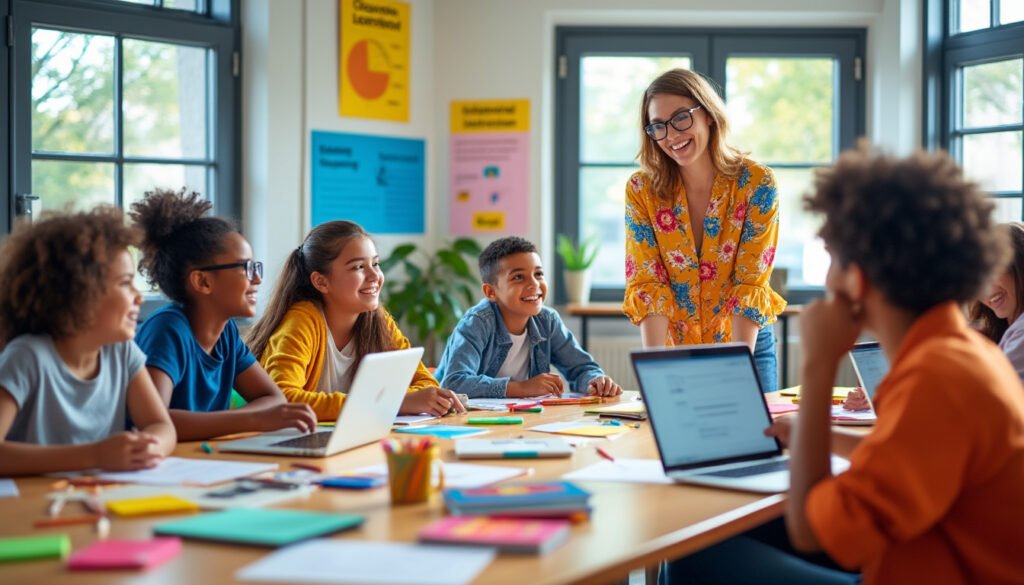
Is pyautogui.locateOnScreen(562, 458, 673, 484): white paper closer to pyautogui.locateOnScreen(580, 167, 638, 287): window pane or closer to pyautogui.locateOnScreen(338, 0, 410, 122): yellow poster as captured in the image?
pyautogui.locateOnScreen(338, 0, 410, 122): yellow poster

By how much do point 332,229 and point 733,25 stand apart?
3.06 metres

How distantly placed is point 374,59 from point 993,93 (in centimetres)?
272

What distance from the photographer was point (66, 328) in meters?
1.95

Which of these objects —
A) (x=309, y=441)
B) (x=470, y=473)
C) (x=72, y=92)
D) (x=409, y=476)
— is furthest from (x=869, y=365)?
(x=72, y=92)

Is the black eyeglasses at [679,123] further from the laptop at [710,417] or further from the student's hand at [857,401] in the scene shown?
the laptop at [710,417]

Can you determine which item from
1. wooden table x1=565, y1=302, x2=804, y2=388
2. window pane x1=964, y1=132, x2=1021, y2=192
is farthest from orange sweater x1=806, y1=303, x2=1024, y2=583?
window pane x1=964, y1=132, x2=1021, y2=192

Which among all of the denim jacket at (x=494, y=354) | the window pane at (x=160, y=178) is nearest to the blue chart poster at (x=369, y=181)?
the window pane at (x=160, y=178)

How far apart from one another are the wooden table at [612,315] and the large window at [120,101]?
1.56 m

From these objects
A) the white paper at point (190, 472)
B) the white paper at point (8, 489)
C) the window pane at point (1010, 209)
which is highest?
the window pane at point (1010, 209)

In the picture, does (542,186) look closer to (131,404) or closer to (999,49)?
(999,49)

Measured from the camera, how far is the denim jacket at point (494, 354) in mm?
3080

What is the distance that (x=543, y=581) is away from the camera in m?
1.23

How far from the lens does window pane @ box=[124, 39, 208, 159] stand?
4.39 meters

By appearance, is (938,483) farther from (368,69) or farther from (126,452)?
(368,69)
